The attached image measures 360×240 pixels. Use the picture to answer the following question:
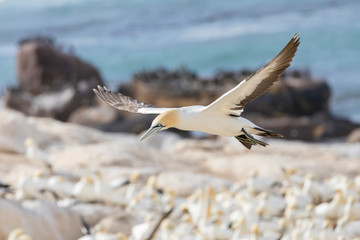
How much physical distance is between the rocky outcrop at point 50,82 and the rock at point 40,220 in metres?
9.79

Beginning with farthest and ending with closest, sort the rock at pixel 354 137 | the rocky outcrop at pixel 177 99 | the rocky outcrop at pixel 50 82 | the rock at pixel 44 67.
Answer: the rock at pixel 44 67 < the rocky outcrop at pixel 50 82 < the rocky outcrop at pixel 177 99 < the rock at pixel 354 137

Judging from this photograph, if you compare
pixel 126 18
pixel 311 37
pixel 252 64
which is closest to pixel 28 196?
pixel 252 64

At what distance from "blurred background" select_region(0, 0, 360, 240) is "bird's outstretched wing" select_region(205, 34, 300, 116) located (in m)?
0.63

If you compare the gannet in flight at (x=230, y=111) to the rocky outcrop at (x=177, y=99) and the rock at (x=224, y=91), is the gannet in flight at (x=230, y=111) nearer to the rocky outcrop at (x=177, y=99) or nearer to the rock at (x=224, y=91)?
the rocky outcrop at (x=177, y=99)

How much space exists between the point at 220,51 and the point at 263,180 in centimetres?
2253

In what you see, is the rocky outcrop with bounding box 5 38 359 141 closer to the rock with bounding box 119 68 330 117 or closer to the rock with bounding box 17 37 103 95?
the rock with bounding box 119 68 330 117

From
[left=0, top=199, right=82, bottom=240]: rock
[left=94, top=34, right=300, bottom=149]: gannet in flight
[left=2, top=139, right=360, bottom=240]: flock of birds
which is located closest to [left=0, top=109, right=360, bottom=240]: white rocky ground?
[left=0, top=199, right=82, bottom=240]: rock

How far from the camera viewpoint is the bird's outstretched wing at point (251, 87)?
3111 mm

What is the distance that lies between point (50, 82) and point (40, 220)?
1259 centimetres

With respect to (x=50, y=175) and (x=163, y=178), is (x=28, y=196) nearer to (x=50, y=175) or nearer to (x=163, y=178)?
(x=50, y=175)

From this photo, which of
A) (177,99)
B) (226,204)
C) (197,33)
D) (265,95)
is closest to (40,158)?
(226,204)

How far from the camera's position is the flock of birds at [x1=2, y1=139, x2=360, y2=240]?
6.64m

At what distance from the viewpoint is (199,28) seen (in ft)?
113

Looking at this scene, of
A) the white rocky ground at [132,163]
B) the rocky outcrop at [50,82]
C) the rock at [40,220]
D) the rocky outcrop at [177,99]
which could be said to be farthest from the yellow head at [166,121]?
the rocky outcrop at [50,82]
